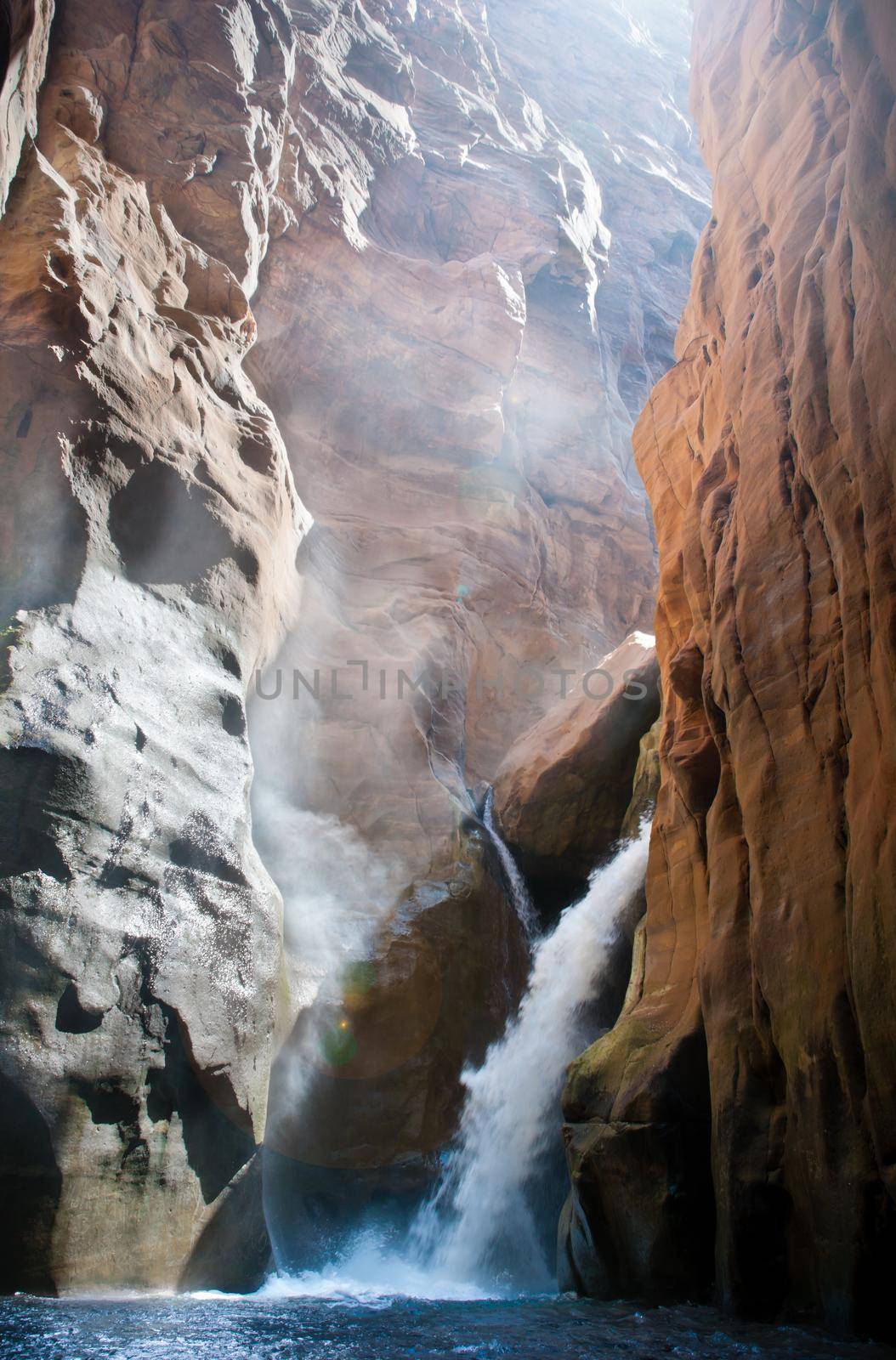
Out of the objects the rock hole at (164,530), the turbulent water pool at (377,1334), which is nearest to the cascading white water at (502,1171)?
the turbulent water pool at (377,1334)

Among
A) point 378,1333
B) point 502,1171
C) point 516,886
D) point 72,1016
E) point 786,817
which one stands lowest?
point 502,1171

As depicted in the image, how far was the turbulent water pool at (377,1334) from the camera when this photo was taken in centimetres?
453

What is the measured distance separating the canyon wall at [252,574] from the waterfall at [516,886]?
0.45 metres

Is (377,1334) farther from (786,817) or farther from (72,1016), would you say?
(786,817)

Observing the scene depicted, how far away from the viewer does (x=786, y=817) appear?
6.86 m

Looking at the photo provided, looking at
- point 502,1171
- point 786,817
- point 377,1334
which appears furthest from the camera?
point 502,1171

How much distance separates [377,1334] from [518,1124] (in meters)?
5.77

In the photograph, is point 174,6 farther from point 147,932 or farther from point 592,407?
point 147,932

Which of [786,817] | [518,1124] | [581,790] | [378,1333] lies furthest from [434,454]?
[378,1333]

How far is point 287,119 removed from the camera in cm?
1936

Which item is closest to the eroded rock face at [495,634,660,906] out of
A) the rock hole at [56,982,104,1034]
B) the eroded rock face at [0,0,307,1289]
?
the eroded rock face at [0,0,307,1289]

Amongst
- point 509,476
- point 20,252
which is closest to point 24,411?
point 20,252

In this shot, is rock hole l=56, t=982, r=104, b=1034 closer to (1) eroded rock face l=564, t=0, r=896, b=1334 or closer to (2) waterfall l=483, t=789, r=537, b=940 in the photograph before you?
(1) eroded rock face l=564, t=0, r=896, b=1334

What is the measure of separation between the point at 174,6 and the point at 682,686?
692 inches
